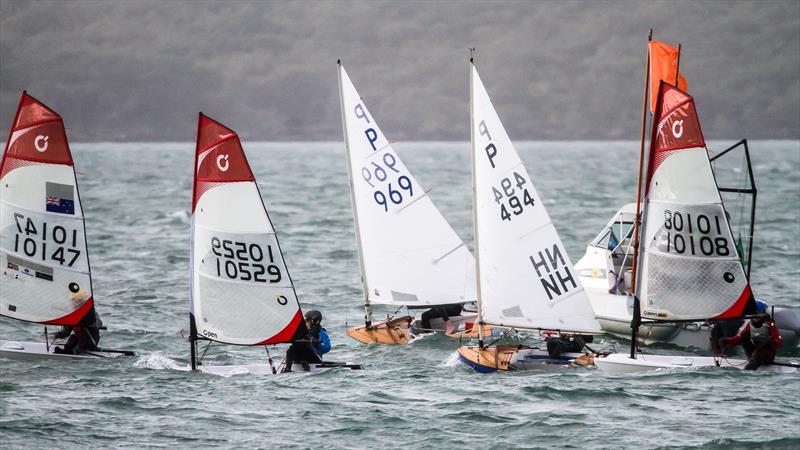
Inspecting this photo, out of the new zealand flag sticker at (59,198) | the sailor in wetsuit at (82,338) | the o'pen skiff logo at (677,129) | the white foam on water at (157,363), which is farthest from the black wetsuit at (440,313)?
the new zealand flag sticker at (59,198)

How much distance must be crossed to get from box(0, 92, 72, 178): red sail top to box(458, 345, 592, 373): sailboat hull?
9.07 meters

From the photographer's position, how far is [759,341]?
20.5 metres

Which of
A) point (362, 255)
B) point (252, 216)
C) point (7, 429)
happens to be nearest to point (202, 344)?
point (362, 255)

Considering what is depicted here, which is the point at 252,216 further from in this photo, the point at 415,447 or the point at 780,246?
the point at 780,246

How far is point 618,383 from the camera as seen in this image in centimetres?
2011

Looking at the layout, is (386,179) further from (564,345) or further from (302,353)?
(564,345)

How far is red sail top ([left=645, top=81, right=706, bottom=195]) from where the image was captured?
19.8 m

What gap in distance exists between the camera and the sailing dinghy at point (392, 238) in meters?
24.8

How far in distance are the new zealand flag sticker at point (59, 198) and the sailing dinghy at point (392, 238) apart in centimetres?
637

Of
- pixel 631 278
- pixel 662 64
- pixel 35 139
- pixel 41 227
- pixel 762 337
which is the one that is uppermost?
pixel 662 64

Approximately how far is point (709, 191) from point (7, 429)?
13.1 m

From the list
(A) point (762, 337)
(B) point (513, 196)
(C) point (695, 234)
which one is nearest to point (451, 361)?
(B) point (513, 196)

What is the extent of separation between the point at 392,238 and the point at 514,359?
517cm

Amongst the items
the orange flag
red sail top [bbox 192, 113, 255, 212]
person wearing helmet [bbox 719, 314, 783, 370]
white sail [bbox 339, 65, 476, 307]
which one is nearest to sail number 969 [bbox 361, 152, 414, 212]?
white sail [bbox 339, 65, 476, 307]
